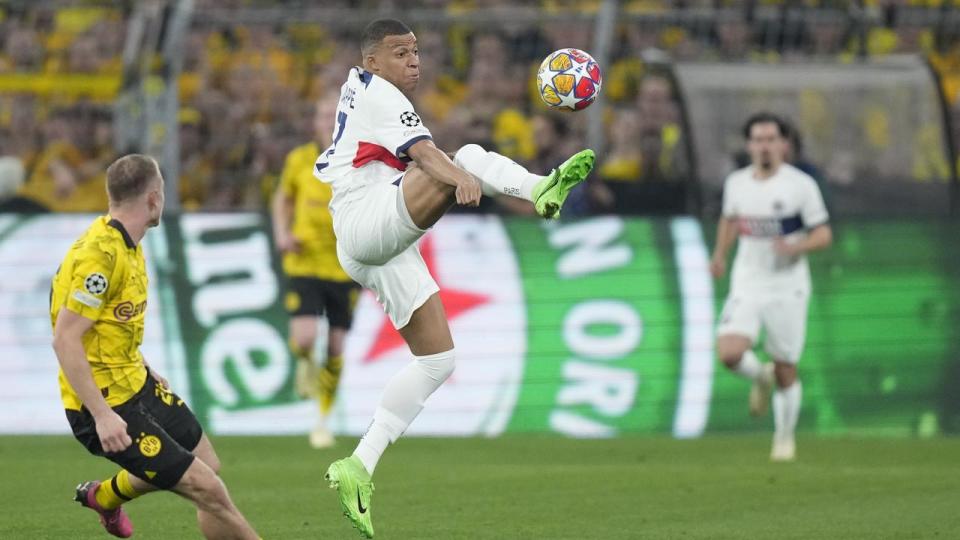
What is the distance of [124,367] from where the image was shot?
6961mm

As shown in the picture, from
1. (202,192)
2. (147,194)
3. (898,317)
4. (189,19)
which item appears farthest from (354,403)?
(147,194)

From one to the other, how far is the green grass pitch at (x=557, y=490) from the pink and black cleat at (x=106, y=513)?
A: 808 mm

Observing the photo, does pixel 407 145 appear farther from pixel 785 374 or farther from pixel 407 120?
pixel 785 374

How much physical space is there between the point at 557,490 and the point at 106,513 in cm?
354

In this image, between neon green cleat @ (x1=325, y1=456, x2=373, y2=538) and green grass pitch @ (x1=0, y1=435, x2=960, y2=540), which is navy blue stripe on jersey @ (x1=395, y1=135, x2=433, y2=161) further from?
green grass pitch @ (x1=0, y1=435, x2=960, y2=540)

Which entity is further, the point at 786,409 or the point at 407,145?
the point at 786,409

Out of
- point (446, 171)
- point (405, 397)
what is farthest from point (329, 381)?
point (446, 171)

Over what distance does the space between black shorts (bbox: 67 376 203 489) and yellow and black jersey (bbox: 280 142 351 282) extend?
20.4 ft

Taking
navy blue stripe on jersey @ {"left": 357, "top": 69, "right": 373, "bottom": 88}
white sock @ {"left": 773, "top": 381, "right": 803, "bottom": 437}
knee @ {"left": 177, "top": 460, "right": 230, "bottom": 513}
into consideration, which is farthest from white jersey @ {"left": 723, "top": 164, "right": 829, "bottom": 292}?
knee @ {"left": 177, "top": 460, "right": 230, "bottom": 513}

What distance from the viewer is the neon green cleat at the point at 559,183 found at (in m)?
7.23

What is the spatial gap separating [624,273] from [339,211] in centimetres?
678

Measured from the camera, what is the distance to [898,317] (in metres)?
14.5

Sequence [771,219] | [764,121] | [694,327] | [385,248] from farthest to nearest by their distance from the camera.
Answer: [694,327], [771,219], [764,121], [385,248]

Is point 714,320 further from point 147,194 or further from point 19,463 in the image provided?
point 147,194
